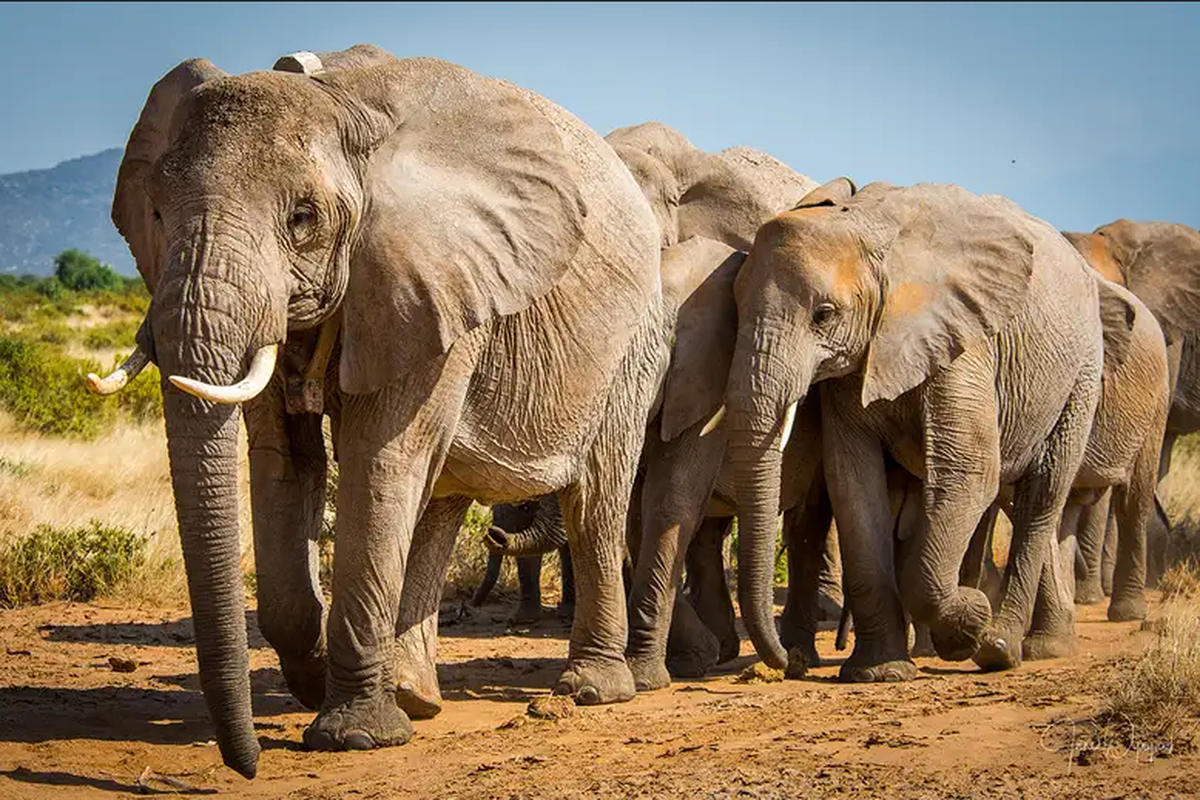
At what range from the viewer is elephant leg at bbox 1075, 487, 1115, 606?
12.3 meters

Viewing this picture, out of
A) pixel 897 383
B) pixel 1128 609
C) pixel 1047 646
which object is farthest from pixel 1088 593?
pixel 897 383

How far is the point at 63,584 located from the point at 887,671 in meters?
4.54

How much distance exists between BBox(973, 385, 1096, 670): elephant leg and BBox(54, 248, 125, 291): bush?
142ft

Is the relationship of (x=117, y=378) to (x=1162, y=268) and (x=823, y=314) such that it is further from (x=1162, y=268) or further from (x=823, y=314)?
(x=1162, y=268)

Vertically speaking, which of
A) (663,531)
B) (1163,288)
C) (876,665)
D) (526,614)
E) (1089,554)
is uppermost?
(1163,288)

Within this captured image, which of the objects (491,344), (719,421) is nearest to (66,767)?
(491,344)

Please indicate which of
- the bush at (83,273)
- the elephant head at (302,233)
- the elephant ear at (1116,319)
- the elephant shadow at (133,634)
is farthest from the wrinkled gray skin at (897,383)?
the bush at (83,273)

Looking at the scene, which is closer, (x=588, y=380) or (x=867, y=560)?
(x=588, y=380)

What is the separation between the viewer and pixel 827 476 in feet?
28.7

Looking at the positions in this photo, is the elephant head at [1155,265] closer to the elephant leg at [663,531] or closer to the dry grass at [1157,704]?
the elephant leg at [663,531]

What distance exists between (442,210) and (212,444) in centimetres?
130

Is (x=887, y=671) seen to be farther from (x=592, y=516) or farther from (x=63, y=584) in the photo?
(x=63, y=584)

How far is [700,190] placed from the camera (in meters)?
9.69
